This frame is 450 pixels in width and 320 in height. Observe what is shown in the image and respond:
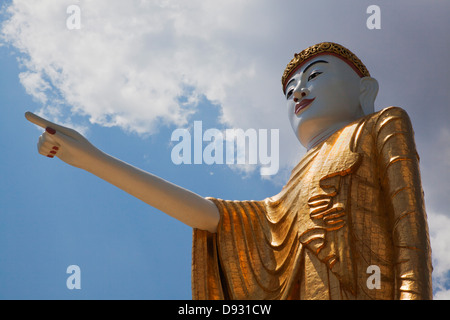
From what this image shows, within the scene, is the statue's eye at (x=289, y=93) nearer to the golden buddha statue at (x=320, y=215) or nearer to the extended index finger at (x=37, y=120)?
the golden buddha statue at (x=320, y=215)

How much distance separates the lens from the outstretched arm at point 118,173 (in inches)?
203

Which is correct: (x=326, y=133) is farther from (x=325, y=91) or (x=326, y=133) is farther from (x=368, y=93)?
(x=368, y=93)

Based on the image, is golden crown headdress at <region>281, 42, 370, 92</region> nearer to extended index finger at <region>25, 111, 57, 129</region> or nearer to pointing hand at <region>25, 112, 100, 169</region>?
pointing hand at <region>25, 112, 100, 169</region>

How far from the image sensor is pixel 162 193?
5.36 meters

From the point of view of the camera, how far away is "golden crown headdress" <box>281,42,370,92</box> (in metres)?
6.55

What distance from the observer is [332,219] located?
17.0ft

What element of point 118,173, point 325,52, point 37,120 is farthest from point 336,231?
point 37,120

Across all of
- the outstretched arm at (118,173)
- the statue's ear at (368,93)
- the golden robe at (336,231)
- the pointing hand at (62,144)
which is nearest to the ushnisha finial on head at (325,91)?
the statue's ear at (368,93)

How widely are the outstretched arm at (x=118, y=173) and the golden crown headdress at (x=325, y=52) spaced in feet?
6.25

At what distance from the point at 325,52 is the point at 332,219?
6.86 feet

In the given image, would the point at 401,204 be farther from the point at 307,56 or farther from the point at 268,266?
the point at 307,56

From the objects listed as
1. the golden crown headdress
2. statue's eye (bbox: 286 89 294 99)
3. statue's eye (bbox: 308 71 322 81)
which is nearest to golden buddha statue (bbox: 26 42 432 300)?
statue's eye (bbox: 308 71 322 81)

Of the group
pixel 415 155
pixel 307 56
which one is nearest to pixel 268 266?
pixel 415 155

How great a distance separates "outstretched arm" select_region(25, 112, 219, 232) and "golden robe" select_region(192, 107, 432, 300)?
0.39 meters
